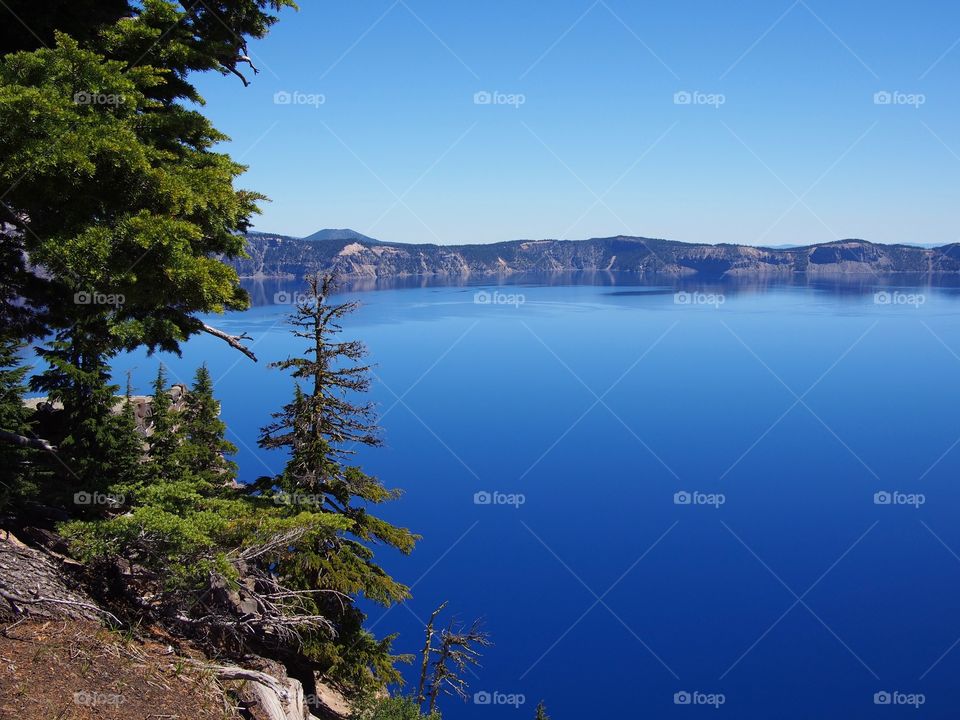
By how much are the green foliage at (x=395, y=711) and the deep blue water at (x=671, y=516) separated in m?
25.5

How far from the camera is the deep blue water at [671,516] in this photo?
122 ft

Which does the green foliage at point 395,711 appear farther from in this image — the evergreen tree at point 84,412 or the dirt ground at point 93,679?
the evergreen tree at point 84,412

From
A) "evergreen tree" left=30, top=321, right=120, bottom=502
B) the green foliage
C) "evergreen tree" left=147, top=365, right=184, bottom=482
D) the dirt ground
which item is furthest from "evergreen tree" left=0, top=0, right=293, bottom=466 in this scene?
the green foliage

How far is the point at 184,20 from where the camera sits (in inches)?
400

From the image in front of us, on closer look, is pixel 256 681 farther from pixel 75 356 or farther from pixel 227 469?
pixel 227 469

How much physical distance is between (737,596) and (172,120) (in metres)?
44.3

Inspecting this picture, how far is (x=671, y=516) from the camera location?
5250cm

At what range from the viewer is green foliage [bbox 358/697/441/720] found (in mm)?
11336

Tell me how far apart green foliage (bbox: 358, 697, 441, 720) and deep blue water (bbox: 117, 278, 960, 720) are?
83.7 feet

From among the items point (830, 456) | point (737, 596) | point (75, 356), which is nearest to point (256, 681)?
point (75, 356)

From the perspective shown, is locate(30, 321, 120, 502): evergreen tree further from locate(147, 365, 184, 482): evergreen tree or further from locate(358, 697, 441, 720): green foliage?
locate(358, 697, 441, 720): green foliage

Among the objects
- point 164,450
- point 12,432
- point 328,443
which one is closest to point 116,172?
point 12,432

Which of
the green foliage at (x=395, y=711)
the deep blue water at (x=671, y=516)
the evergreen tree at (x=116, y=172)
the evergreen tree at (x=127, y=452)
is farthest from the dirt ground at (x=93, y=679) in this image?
the deep blue water at (x=671, y=516)

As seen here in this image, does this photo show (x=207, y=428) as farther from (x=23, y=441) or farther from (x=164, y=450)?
(x=23, y=441)
